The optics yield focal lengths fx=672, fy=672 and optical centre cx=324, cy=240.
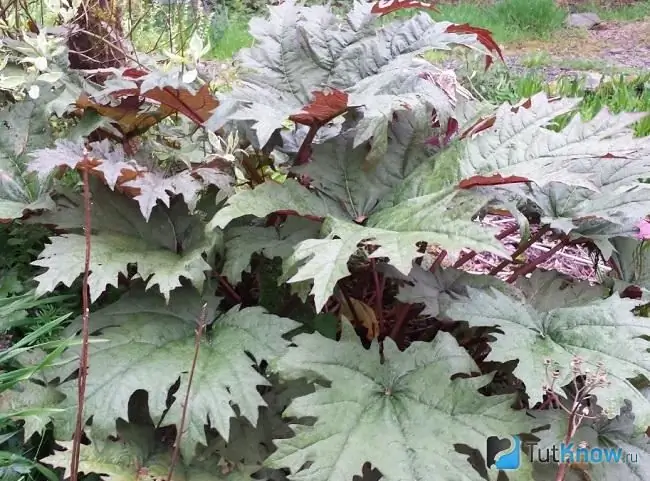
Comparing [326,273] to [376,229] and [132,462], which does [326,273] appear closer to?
[376,229]

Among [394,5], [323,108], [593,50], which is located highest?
[394,5]

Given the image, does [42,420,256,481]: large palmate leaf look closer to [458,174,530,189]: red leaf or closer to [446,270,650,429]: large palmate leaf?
[446,270,650,429]: large palmate leaf

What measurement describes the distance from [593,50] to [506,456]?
7209 mm

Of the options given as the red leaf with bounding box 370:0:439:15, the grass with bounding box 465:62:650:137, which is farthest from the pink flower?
the grass with bounding box 465:62:650:137

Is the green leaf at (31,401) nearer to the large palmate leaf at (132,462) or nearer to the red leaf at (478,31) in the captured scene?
the large palmate leaf at (132,462)

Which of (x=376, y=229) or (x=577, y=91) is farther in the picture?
(x=577, y=91)

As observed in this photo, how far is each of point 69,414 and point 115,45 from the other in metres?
1.19

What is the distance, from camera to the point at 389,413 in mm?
1152

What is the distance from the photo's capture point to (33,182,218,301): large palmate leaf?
1.24m

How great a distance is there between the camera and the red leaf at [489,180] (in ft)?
3.84

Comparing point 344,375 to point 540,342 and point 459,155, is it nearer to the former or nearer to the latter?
point 540,342

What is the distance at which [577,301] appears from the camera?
1.39 metres

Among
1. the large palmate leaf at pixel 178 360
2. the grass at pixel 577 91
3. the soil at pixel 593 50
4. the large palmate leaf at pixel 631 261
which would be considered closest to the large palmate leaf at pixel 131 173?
the large palmate leaf at pixel 178 360

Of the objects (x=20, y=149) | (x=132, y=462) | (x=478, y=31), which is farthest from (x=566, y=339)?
(x=20, y=149)
